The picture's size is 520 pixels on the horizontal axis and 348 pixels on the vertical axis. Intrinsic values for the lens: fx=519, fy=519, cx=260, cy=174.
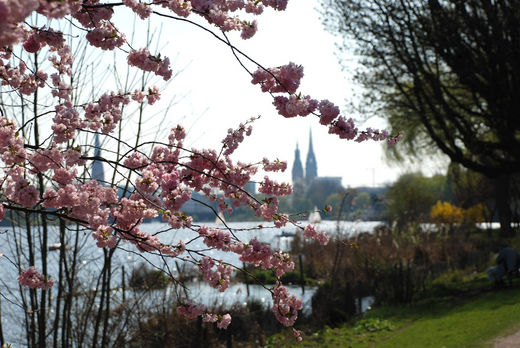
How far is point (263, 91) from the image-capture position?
147 inches

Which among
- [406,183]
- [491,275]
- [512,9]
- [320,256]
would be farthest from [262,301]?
[406,183]

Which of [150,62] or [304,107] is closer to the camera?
[304,107]

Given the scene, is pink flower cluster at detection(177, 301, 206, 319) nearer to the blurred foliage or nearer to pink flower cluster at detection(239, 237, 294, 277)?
pink flower cluster at detection(239, 237, 294, 277)

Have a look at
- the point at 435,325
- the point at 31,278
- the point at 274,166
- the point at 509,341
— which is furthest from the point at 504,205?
the point at 31,278

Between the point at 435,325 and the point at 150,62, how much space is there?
7649 mm

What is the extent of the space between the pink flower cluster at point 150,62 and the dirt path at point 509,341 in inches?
241

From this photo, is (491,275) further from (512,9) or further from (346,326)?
(512,9)

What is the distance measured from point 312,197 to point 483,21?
6019 cm

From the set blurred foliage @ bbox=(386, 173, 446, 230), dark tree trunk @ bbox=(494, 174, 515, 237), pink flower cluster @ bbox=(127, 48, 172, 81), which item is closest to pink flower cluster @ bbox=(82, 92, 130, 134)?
pink flower cluster @ bbox=(127, 48, 172, 81)

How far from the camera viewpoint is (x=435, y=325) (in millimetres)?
9117

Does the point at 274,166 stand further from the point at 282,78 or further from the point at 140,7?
the point at 140,7

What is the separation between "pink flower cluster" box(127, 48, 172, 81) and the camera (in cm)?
341

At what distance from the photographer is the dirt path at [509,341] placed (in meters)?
7.06

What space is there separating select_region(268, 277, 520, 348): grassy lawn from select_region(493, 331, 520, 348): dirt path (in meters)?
0.14
